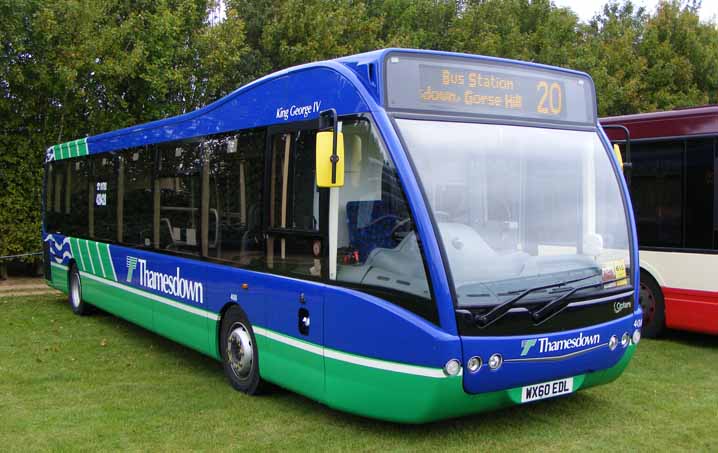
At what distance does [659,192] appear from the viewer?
9.56 metres

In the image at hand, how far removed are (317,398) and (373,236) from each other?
56.6 inches

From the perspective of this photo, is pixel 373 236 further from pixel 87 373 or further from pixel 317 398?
pixel 87 373

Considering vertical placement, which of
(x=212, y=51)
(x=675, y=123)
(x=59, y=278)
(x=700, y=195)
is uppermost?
(x=212, y=51)

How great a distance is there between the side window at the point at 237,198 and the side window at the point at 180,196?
1.30 feet

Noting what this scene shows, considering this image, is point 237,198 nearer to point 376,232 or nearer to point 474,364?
point 376,232

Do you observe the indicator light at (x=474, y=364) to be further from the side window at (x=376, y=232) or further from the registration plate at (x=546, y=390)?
the registration plate at (x=546, y=390)

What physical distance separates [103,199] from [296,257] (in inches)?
234

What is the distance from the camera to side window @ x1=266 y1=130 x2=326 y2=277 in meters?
6.02

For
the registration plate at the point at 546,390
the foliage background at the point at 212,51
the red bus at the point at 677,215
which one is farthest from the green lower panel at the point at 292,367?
the foliage background at the point at 212,51

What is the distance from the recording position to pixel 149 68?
15.5 m

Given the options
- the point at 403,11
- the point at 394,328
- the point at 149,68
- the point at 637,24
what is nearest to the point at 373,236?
the point at 394,328

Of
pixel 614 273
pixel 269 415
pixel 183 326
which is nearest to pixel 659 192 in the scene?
pixel 614 273

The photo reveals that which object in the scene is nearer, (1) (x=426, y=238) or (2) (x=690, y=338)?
(1) (x=426, y=238)

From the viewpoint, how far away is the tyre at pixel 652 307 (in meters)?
9.52
